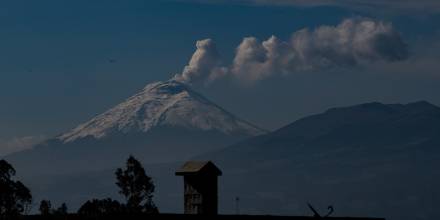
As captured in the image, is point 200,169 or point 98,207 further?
point 98,207

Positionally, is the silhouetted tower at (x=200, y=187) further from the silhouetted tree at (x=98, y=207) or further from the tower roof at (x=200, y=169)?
the silhouetted tree at (x=98, y=207)

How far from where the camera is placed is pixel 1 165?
67.1 meters

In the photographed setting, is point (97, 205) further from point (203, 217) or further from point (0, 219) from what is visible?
point (203, 217)

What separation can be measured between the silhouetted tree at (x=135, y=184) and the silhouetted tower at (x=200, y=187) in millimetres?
9990

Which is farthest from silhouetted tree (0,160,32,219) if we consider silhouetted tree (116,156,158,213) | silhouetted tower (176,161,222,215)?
silhouetted tower (176,161,222,215)

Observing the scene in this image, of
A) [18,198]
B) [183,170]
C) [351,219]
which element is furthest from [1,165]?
[351,219]

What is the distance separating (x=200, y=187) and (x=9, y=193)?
12678 millimetres

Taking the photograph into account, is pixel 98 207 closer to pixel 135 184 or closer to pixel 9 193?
pixel 135 184

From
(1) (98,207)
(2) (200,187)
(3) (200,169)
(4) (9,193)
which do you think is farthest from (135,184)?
(3) (200,169)

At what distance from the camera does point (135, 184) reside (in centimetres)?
7031

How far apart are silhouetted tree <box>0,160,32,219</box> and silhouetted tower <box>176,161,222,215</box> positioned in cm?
1115

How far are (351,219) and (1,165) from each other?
63.6ft

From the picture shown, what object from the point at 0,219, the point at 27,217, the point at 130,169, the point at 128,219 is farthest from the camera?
the point at 130,169

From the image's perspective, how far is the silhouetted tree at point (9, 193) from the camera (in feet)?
219
